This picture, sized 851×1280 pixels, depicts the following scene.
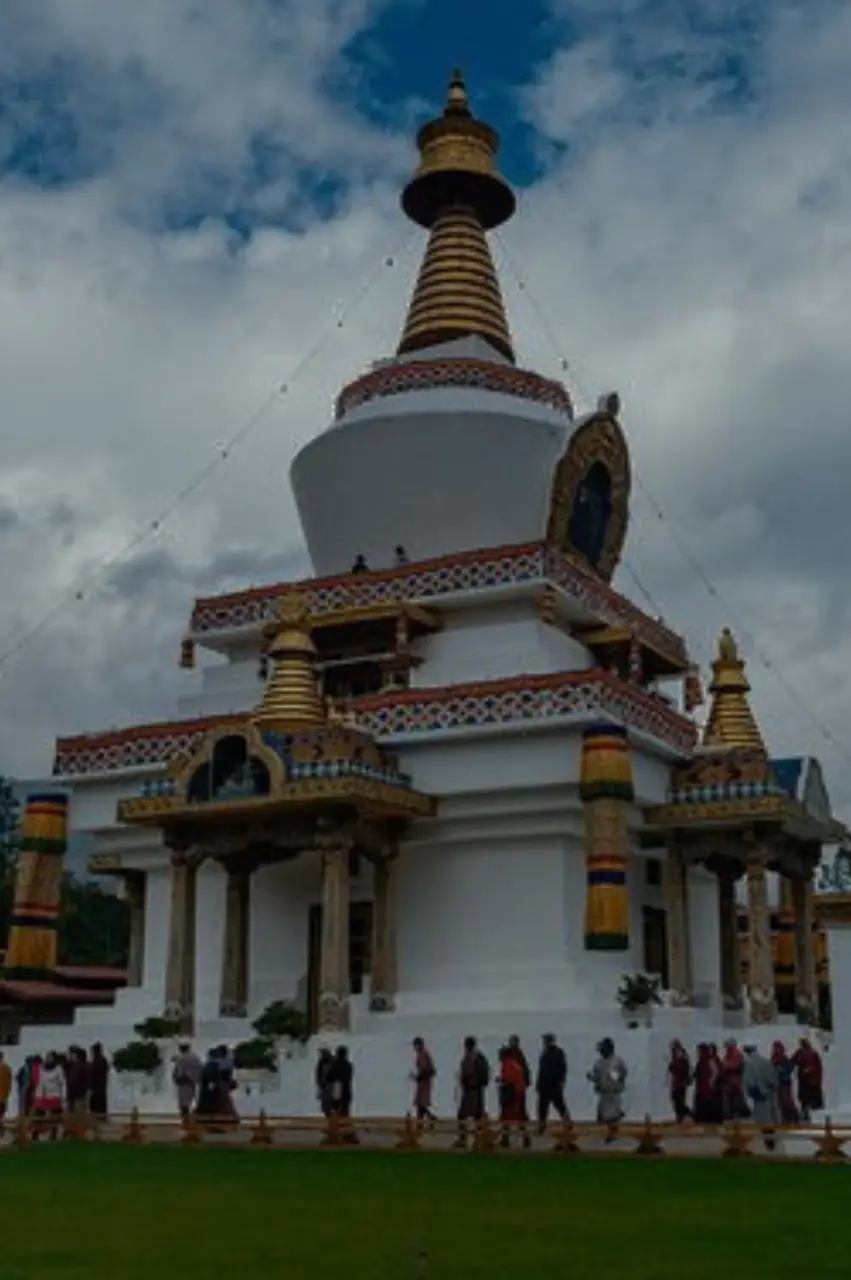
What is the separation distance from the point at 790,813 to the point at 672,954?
2.72 meters

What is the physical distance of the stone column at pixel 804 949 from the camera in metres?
24.6

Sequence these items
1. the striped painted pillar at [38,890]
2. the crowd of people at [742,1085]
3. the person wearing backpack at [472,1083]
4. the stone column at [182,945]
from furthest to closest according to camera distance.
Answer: the striped painted pillar at [38,890], the stone column at [182,945], the person wearing backpack at [472,1083], the crowd of people at [742,1085]

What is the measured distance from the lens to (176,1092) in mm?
19703

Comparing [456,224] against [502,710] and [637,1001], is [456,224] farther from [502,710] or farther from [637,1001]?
[637,1001]

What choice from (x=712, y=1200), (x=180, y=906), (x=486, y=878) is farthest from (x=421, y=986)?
(x=712, y=1200)

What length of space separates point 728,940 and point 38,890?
34.9 ft

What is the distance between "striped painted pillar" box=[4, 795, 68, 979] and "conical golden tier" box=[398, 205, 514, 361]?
11.0 meters

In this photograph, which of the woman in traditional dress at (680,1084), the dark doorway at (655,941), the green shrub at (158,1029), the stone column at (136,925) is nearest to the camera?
the woman in traditional dress at (680,1084)

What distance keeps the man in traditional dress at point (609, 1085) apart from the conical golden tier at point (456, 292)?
15847mm

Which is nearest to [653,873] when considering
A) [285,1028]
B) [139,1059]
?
[285,1028]

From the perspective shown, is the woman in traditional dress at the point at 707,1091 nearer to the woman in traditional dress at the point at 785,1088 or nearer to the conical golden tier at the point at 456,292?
the woman in traditional dress at the point at 785,1088

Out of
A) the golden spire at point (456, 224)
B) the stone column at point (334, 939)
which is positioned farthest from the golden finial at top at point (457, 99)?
the stone column at point (334, 939)

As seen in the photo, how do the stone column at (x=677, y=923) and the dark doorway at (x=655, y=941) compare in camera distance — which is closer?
the stone column at (x=677, y=923)

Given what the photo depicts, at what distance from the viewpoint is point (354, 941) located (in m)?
23.3
